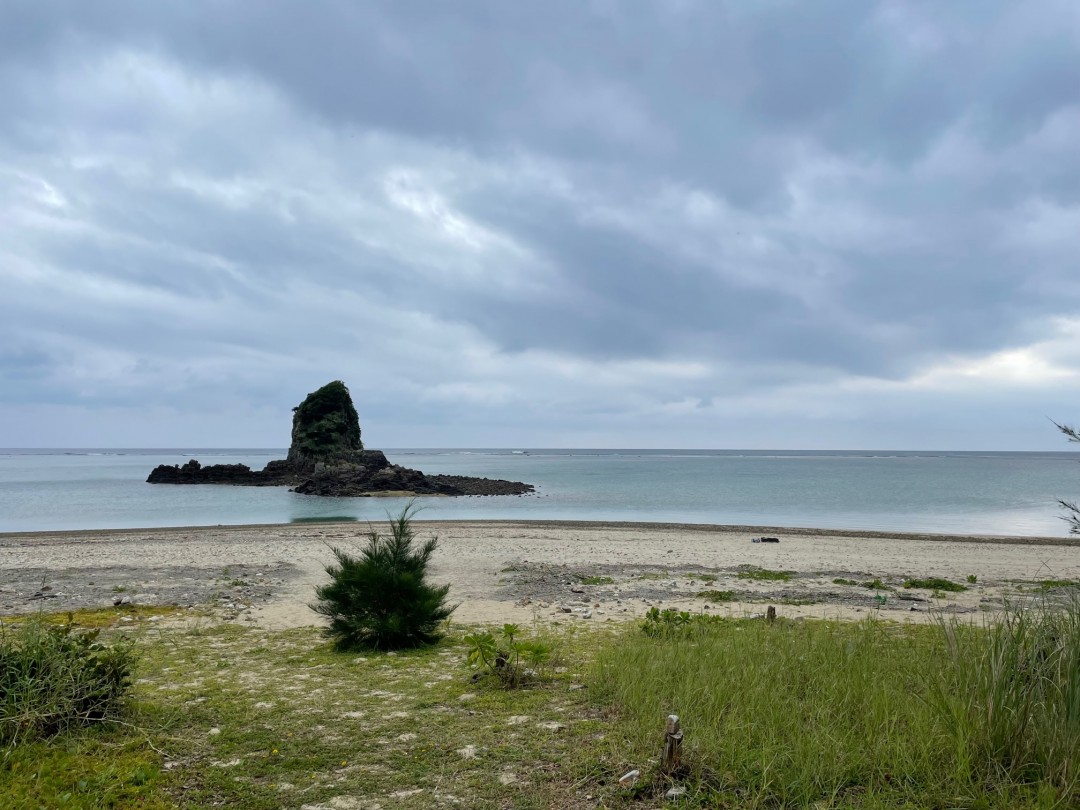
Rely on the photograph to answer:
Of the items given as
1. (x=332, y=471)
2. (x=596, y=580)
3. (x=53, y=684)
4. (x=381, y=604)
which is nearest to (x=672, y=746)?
(x=53, y=684)

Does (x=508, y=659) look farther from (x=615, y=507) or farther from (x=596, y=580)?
(x=615, y=507)

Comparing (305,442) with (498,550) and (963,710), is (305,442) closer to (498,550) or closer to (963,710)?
(498,550)

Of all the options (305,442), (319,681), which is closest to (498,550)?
(319,681)

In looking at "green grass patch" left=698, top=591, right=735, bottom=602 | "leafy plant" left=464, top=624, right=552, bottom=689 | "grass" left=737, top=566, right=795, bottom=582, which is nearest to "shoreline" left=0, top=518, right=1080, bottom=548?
"grass" left=737, top=566, right=795, bottom=582

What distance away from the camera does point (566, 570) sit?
2022 cm

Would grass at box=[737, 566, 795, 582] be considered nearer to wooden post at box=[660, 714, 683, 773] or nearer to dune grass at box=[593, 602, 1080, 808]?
dune grass at box=[593, 602, 1080, 808]

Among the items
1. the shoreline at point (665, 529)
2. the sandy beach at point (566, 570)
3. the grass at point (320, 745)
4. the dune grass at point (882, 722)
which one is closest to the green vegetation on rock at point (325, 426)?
the shoreline at point (665, 529)

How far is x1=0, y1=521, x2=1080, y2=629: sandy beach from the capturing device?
46.5 feet

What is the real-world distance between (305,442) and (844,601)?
314 ft

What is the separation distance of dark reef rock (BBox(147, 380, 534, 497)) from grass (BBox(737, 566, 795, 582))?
53.3m

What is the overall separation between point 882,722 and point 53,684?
21.3ft

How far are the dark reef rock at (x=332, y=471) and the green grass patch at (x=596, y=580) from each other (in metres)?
54.7

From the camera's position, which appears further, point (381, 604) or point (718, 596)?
point (718, 596)

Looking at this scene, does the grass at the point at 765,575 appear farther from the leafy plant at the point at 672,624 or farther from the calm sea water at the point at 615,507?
the calm sea water at the point at 615,507
